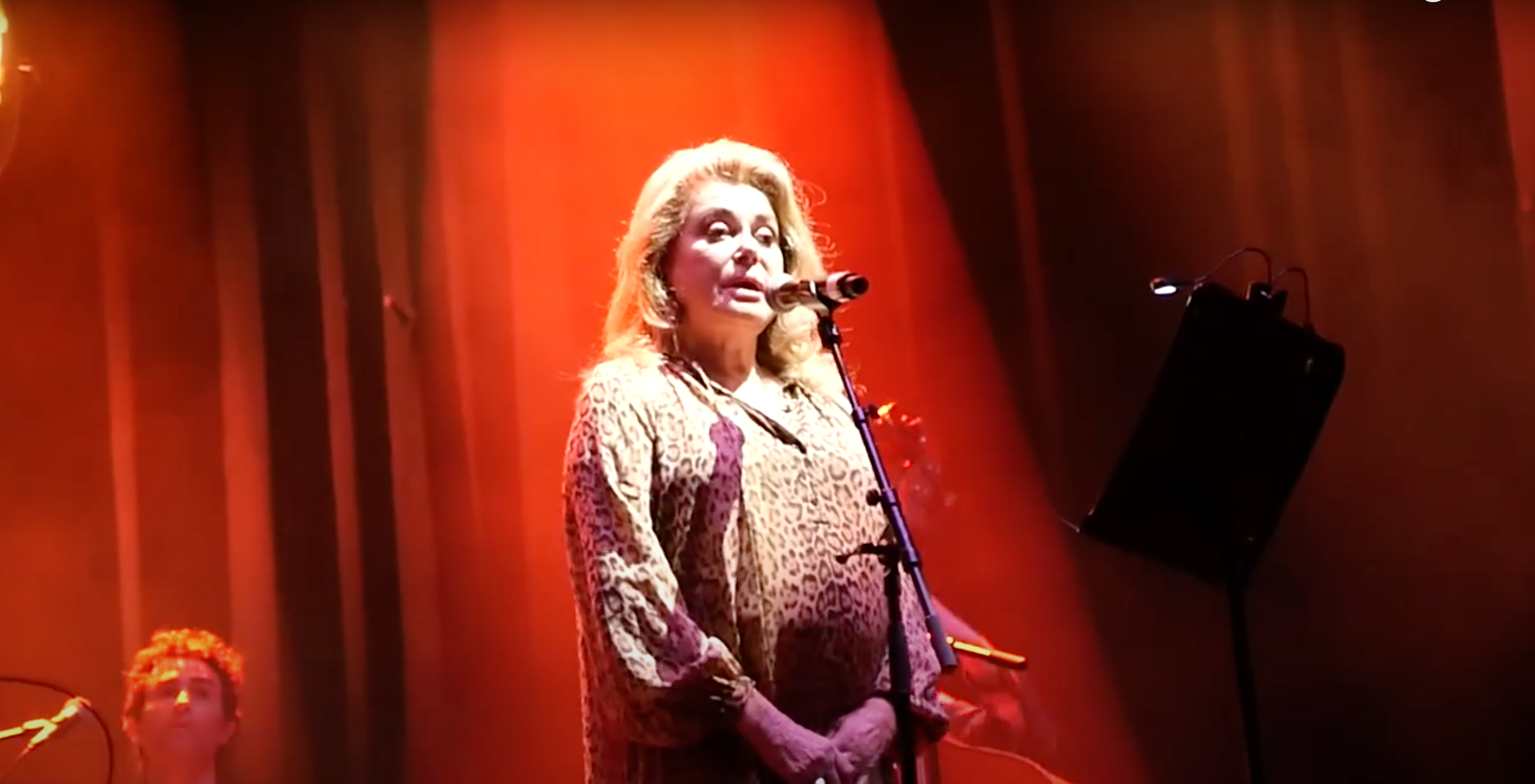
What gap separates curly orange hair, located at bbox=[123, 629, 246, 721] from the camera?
8.59 feet

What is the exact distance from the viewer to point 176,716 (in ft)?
8.55

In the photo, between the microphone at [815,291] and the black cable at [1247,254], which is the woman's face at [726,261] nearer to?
the microphone at [815,291]

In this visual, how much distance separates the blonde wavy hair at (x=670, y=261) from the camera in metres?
2.16

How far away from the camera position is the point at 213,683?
104 inches

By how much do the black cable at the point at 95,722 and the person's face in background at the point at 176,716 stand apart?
4cm

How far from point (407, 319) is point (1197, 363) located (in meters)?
1.46

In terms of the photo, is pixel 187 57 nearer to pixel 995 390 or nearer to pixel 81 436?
pixel 81 436

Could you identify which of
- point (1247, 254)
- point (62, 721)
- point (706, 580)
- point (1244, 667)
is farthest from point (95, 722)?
point (1247, 254)

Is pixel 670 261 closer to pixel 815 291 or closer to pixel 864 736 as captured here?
pixel 815 291

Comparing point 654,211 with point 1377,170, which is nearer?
point 654,211

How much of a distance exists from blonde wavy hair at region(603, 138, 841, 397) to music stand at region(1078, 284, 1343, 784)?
474 millimetres

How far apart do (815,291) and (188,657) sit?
1.41 metres

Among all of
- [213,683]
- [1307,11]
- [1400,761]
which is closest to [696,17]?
[1307,11]

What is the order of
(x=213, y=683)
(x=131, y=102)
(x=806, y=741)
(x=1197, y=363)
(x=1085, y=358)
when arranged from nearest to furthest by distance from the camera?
(x=806, y=741) → (x=1197, y=363) → (x=213, y=683) → (x=131, y=102) → (x=1085, y=358)
